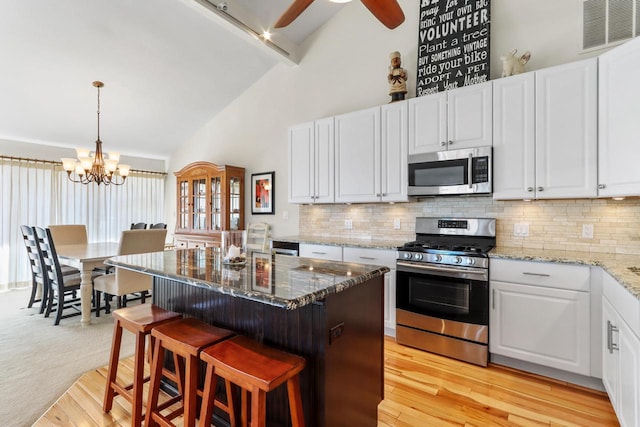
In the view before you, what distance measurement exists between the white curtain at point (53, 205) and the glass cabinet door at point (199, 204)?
1.77 metres

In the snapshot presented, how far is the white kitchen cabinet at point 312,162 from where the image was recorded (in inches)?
146

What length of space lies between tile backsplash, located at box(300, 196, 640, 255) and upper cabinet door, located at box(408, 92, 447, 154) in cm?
57

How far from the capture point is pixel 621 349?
166 centimetres

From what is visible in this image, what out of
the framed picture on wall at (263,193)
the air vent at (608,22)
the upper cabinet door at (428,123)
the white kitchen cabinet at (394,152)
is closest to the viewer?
the air vent at (608,22)

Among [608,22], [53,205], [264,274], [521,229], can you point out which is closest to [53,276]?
[53,205]

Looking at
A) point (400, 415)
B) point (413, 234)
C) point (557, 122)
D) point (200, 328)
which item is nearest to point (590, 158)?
point (557, 122)

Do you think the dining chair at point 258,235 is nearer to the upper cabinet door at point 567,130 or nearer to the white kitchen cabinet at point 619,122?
the upper cabinet door at point 567,130

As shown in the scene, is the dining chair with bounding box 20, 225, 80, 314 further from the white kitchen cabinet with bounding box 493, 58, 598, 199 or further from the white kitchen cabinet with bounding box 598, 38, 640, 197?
the white kitchen cabinet with bounding box 598, 38, 640, 197

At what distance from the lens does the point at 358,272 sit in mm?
1666

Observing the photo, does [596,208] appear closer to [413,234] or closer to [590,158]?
[590,158]

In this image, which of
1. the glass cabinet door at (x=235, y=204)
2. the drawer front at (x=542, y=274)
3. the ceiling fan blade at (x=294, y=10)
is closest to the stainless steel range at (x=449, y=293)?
the drawer front at (x=542, y=274)

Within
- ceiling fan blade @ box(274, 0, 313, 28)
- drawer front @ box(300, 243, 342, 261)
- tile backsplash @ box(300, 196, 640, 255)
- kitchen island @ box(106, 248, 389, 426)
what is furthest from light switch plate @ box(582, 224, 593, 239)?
ceiling fan blade @ box(274, 0, 313, 28)

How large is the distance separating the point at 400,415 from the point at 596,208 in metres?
2.21

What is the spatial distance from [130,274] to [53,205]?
3161mm
